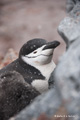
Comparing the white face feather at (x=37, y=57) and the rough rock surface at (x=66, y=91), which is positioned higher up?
the white face feather at (x=37, y=57)

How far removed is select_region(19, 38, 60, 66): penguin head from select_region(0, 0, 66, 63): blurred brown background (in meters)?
3.83

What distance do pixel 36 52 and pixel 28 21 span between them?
20.0 feet

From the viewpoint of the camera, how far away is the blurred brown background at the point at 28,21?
902cm

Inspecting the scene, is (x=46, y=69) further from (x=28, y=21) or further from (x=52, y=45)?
(x=28, y=21)

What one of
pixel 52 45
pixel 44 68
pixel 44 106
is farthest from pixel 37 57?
pixel 44 106

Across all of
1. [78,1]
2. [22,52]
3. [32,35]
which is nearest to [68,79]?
[78,1]

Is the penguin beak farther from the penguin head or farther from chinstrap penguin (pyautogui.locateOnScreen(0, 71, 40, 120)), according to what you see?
chinstrap penguin (pyautogui.locateOnScreen(0, 71, 40, 120))

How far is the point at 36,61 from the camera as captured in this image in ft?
13.5

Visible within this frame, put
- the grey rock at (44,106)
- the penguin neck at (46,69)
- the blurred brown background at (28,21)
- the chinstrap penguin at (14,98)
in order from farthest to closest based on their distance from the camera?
the blurred brown background at (28,21)
the penguin neck at (46,69)
the chinstrap penguin at (14,98)
the grey rock at (44,106)

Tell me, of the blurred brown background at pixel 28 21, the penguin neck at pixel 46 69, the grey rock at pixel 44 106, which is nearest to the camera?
the grey rock at pixel 44 106

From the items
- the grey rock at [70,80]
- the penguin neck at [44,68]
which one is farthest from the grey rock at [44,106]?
the penguin neck at [44,68]

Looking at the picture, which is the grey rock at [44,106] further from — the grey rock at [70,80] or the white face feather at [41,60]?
the white face feather at [41,60]

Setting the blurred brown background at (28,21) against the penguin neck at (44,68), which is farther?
the blurred brown background at (28,21)

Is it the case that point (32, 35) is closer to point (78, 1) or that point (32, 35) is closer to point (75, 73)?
point (78, 1)
